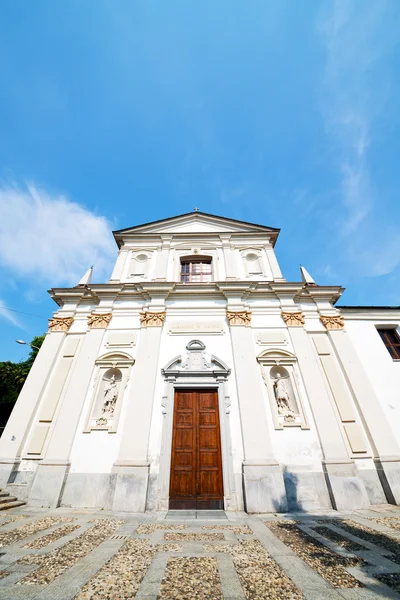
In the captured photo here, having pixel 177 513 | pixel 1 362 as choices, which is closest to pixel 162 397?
pixel 177 513

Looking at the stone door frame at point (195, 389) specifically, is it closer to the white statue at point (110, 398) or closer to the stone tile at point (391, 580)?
the white statue at point (110, 398)

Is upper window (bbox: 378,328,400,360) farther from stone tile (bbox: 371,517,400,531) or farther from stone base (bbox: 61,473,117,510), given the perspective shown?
stone base (bbox: 61,473,117,510)

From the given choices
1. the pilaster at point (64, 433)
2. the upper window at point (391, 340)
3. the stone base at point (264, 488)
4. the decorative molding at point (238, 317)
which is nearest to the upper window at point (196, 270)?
the decorative molding at point (238, 317)

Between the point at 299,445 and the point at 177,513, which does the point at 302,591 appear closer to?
the point at 177,513

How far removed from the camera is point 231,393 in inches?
314

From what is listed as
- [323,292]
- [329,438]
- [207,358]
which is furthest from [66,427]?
[323,292]

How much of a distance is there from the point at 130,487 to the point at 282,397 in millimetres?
5155

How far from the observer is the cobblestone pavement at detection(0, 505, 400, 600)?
2770 mm

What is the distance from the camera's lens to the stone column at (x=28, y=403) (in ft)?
23.2

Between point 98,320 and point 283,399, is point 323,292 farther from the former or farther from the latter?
point 98,320

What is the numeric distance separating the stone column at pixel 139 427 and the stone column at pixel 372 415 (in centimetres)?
664

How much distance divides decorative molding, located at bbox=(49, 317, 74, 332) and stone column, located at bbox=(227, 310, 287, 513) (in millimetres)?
6367

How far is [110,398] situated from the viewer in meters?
8.02

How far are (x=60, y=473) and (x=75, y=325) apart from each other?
196 inches
